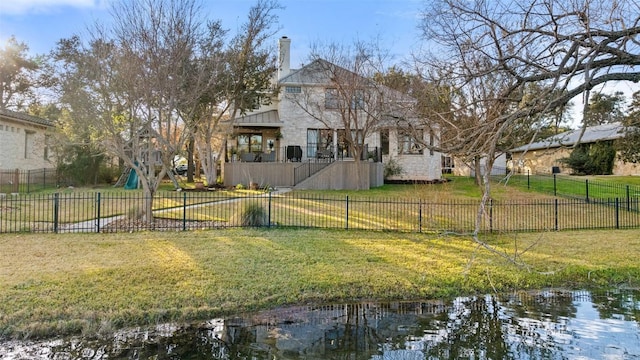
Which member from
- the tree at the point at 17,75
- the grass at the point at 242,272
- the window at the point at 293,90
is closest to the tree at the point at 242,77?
the window at the point at 293,90

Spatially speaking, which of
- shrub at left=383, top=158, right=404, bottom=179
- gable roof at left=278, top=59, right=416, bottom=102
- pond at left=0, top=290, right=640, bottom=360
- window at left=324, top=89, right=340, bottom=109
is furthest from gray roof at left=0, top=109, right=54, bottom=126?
pond at left=0, top=290, right=640, bottom=360

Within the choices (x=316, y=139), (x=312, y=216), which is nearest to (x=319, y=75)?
(x=316, y=139)

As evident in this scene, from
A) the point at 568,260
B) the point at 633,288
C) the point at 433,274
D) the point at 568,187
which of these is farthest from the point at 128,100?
the point at 568,187

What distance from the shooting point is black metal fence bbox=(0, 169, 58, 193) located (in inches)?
827

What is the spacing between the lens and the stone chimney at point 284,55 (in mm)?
26638

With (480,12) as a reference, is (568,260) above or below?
below

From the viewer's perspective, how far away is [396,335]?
5645 mm

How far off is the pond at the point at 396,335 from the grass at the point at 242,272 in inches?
13.5

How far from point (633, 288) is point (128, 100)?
1477cm

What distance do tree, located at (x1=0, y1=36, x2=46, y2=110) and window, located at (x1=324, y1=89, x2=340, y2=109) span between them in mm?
25020

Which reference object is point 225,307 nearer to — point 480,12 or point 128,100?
point 480,12

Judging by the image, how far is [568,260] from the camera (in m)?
8.90

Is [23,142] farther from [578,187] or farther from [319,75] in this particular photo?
[578,187]

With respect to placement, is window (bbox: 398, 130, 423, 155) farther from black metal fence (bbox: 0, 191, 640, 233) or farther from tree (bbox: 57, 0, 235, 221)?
tree (bbox: 57, 0, 235, 221)
